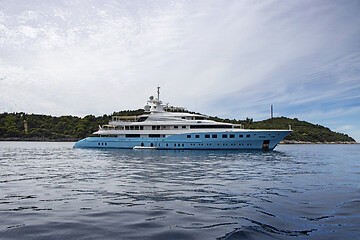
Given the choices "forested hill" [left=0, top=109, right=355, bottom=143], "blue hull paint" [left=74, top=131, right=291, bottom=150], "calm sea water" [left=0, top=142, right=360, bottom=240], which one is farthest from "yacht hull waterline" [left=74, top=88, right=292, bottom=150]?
Answer: "forested hill" [left=0, top=109, right=355, bottom=143]

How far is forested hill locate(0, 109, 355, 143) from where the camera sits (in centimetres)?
11931

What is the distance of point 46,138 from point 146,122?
329ft

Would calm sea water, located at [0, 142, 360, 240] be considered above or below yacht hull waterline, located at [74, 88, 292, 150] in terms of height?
below

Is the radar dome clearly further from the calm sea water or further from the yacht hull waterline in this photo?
the calm sea water

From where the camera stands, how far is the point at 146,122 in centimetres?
3978

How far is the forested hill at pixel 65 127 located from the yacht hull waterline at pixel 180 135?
68522 millimetres

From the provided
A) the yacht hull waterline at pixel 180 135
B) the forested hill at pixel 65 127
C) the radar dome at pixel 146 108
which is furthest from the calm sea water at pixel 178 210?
the forested hill at pixel 65 127

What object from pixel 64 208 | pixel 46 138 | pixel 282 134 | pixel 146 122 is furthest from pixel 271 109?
pixel 46 138

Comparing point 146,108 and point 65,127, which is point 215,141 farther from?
point 65,127

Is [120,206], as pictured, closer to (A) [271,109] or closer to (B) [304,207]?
(B) [304,207]

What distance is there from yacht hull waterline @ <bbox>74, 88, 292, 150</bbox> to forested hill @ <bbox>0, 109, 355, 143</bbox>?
68.5 meters

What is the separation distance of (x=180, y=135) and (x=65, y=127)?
114 m

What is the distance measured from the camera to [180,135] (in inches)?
1468

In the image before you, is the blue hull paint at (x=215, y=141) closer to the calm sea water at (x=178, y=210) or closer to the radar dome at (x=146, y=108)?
the radar dome at (x=146, y=108)
